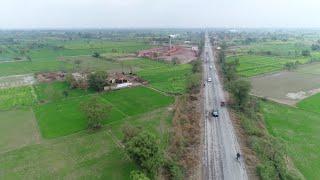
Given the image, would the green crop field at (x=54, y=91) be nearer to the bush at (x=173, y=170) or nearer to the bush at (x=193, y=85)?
the bush at (x=193, y=85)

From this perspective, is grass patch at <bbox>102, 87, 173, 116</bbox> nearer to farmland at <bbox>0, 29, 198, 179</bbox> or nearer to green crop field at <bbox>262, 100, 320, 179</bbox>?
farmland at <bbox>0, 29, 198, 179</bbox>

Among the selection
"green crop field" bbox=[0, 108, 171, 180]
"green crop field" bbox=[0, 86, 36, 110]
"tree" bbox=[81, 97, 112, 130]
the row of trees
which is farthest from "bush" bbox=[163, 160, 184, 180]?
the row of trees

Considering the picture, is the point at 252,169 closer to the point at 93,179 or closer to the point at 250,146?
the point at 250,146

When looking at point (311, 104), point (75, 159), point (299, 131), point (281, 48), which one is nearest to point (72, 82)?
point (75, 159)

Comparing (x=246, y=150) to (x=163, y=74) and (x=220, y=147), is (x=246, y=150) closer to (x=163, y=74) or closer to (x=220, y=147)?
(x=220, y=147)

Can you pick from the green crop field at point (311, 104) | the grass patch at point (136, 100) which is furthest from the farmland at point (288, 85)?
the grass patch at point (136, 100)

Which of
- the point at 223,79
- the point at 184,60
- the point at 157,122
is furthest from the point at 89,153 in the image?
the point at 184,60
